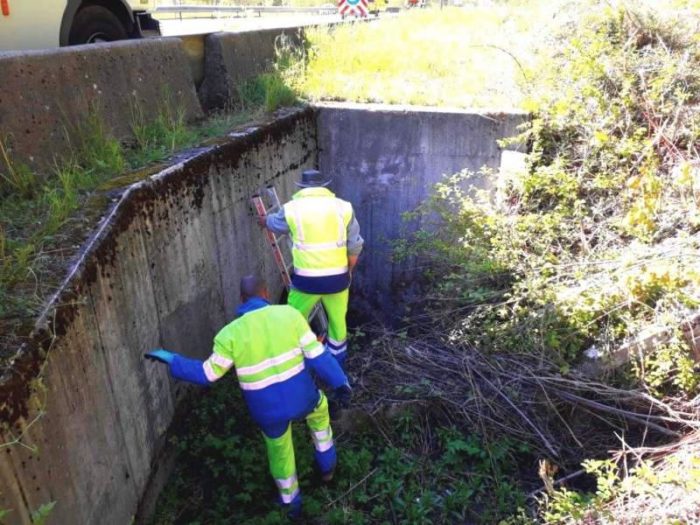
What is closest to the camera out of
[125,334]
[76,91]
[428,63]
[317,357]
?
[125,334]

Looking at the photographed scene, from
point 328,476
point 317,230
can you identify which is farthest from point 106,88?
point 328,476

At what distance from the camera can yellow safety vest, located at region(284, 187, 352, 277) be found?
4.07 metres

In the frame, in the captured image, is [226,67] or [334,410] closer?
[334,410]

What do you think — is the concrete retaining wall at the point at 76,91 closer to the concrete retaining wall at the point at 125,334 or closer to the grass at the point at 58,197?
the grass at the point at 58,197

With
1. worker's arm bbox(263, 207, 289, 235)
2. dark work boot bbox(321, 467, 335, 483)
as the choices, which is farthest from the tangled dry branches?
worker's arm bbox(263, 207, 289, 235)

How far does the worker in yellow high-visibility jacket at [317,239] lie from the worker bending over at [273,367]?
89cm

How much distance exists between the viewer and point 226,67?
5730mm

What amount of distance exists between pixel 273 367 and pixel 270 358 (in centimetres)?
6

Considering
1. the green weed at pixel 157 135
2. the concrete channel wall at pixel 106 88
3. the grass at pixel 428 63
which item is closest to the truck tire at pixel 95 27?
the concrete channel wall at pixel 106 88

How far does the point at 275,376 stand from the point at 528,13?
8107 mm

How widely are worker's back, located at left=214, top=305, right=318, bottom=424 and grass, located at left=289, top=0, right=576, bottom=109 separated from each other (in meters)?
3.77

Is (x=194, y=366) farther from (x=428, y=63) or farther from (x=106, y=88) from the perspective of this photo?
(x=428, y=63)

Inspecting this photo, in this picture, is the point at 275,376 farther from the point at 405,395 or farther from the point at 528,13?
the point at 528,13

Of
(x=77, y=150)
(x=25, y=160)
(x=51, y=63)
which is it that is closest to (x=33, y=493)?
(x=25, y=160)
